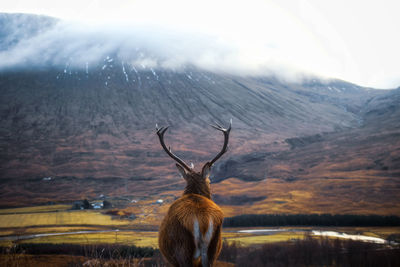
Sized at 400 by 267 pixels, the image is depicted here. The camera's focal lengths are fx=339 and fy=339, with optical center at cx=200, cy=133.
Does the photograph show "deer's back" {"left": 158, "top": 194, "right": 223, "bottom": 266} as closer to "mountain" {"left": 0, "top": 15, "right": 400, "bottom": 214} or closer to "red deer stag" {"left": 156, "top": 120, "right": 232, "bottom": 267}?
"red deer stag" {"left": 156, "top": 120, "right": 232, "bottom": 267}

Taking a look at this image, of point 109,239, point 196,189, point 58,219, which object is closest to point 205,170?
point 196,189

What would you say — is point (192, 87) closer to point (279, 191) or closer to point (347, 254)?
point (279, 191)

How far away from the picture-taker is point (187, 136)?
2960 inches

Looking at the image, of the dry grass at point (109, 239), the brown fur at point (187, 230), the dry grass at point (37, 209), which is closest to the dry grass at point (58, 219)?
the dry grass at point (37, 209)

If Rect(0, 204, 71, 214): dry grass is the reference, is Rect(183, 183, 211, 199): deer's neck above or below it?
above

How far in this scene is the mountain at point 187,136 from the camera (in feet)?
143

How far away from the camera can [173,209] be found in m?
4.75

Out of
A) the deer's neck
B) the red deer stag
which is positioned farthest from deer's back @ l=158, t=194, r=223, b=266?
the deer's neck

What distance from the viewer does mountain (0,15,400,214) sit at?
143ft

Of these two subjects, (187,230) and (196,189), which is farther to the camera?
(196,189)

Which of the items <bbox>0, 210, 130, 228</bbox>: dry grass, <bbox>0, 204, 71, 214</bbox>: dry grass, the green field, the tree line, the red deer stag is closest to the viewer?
the red deer stag

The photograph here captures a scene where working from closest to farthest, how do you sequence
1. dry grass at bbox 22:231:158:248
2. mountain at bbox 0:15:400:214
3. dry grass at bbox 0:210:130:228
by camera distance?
dry grass at bbox 22:231:158:248 → dry grass at bbox 0:210:130:228 → mountain at bbox 0:15:400:214

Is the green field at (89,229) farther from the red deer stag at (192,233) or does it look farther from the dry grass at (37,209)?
the red deer stag at (192,233)

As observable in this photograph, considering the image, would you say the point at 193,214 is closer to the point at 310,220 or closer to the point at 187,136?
the point at 310,220
